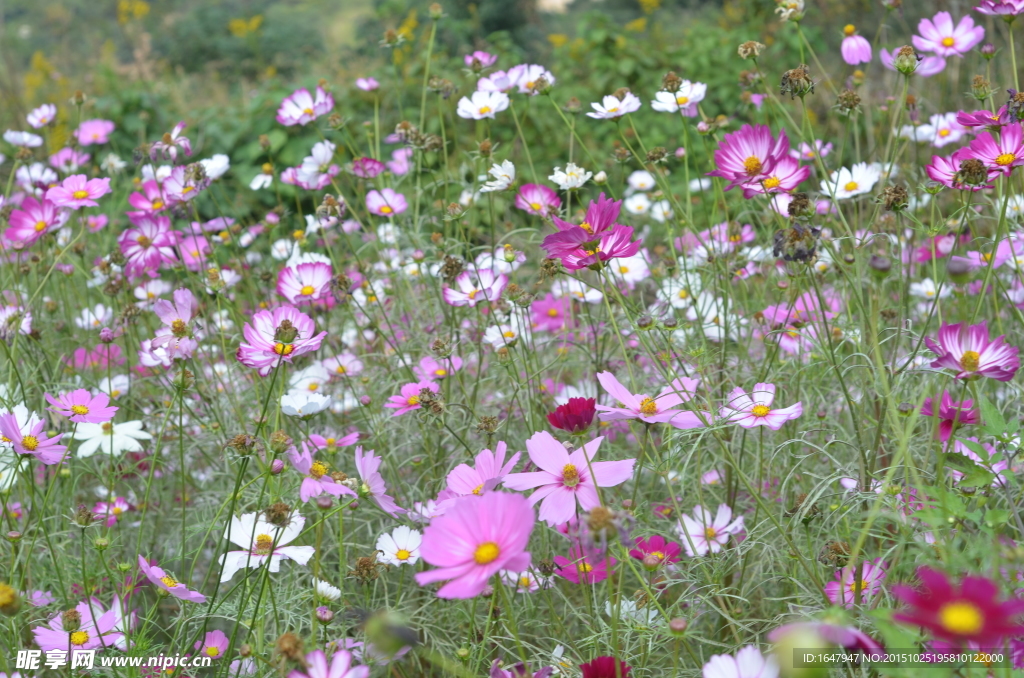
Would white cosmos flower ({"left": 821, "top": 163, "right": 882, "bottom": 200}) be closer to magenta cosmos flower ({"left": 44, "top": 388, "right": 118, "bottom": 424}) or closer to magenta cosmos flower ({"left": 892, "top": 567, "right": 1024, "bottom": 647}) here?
magenta cosmos flower ({"left": 892, "top": 567, "right": 1024, "bottom": 647})

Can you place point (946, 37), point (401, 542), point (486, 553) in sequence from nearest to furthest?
1. point (486, 553)
2. point (401, 542)
3. point (946, 37)

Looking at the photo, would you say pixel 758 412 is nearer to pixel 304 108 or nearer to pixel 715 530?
pixel 715 530

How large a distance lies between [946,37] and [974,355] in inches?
40.2

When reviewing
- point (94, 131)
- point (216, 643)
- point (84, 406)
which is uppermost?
point (94, 131)

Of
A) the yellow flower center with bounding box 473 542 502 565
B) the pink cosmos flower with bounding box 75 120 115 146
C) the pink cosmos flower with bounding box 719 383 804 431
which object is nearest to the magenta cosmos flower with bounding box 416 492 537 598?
the yellow flower center with bounding box 473 542 502 565

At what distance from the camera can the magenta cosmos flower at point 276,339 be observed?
83 cm

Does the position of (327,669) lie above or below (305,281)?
below

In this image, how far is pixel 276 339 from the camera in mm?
832

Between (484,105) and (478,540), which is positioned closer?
(478,540)

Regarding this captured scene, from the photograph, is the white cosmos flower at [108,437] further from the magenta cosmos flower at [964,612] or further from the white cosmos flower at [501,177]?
the magenta cosmos flower at [964,612]

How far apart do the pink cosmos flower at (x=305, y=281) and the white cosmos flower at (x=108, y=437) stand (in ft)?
0.99

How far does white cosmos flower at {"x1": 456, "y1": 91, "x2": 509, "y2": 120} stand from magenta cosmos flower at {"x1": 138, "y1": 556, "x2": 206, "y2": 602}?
90cm

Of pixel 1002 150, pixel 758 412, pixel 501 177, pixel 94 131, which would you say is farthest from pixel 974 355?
pixel 94 131

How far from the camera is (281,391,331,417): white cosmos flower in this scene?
1025 mm
